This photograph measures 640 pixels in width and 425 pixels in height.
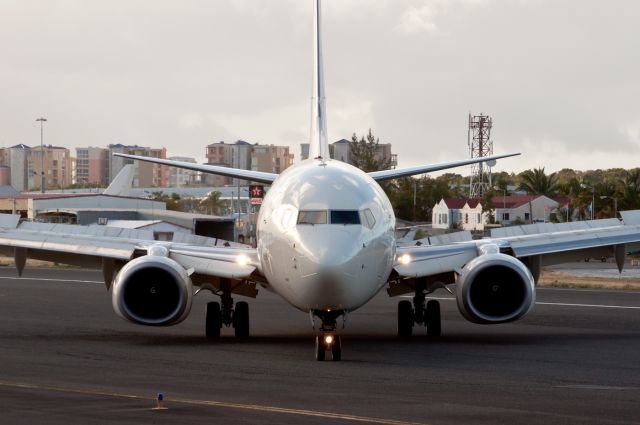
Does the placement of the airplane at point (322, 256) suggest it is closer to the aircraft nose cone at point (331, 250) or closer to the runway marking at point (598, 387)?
the aircraft nose cone at point (331, 250)

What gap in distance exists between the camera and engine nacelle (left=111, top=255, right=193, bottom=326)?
26.2 metres

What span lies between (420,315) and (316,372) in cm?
862

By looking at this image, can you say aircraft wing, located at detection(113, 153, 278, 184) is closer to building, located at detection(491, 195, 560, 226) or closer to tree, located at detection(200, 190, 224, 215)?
building, located at detection(491, 195, 560, 226)

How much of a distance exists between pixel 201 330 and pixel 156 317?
492cm

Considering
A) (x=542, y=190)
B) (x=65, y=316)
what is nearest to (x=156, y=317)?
(x=65, y=316)

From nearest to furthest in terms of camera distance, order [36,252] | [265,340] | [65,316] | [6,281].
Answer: [265,340] < [36,252] < [65,316] < [6,281]

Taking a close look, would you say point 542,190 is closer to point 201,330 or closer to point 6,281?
point 6,281

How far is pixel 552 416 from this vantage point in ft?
52.6

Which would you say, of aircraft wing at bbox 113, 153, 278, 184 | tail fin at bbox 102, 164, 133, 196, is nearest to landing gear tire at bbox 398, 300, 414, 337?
aircraft wing at bbox 113, 153, 278, 184

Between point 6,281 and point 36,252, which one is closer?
point 36,252

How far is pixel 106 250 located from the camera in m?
28.7

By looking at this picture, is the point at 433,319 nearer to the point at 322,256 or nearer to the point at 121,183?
the point at 322,256

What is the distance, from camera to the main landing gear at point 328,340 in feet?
76.4

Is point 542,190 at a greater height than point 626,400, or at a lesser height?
greater
